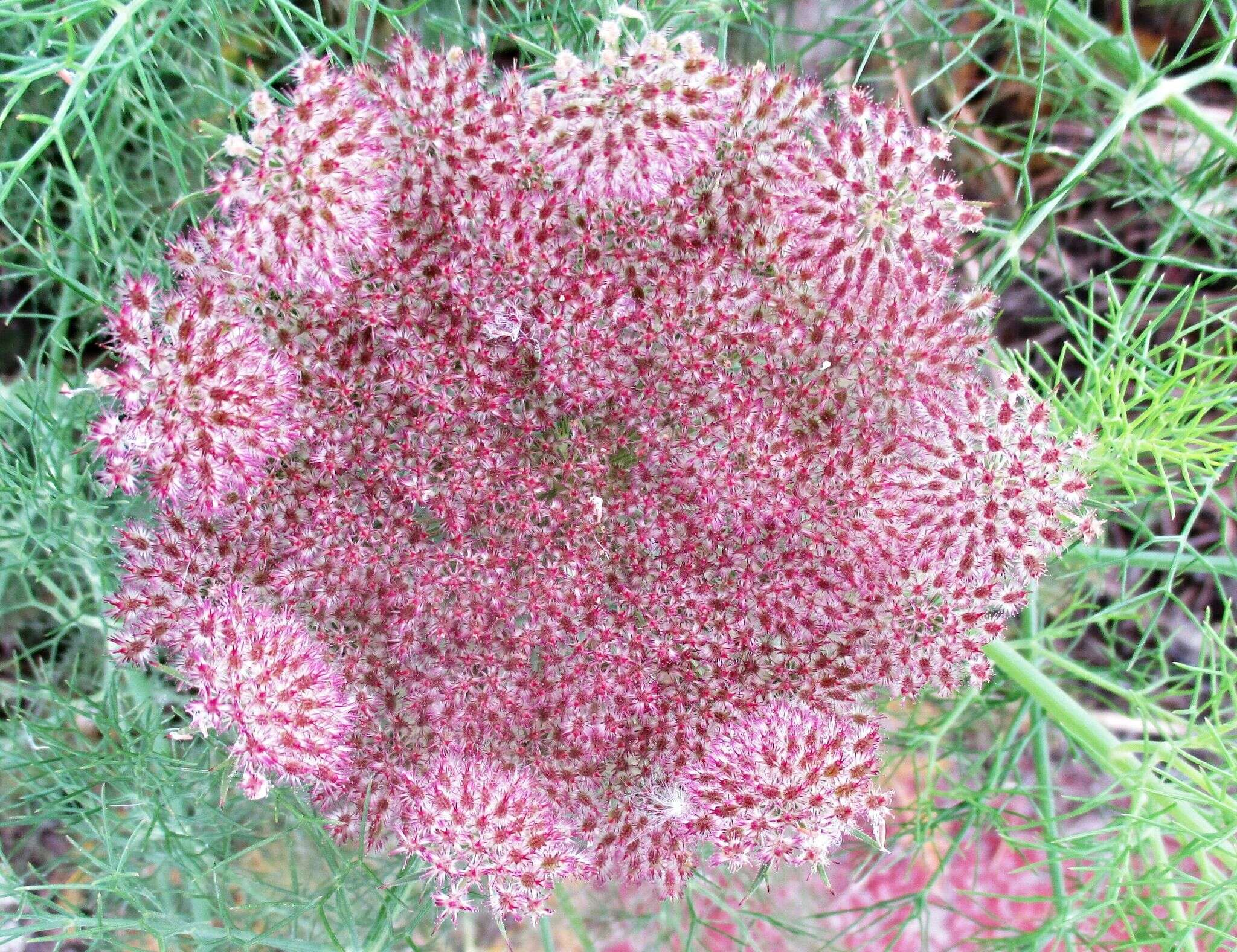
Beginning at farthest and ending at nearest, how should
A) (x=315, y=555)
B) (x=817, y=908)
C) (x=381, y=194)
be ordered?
(x=817, y=908) → (x=315, y=555) → (x=381, y=194)

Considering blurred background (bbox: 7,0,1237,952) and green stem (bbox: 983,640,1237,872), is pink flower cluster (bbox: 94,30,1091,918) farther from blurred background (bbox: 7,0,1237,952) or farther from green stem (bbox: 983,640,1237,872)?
green stem (bbox: 983,640,1237,872)

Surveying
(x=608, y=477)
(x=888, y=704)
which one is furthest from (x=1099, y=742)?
(x=608, y=477)

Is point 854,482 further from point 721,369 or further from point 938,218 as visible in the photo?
point 938,218

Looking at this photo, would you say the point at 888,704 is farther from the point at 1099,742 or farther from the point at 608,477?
the point at 608,477

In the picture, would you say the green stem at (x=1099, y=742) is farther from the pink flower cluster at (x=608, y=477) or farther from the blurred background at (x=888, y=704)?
the pink flower cluster at (x=608, y=477)

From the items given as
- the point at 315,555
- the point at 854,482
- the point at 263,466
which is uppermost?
the point at 854,482

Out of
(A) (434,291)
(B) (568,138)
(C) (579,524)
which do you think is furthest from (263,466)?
(B) (568,138)

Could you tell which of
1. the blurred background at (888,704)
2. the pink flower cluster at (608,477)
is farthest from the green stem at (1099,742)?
the pink flower cluster at (608,477)
